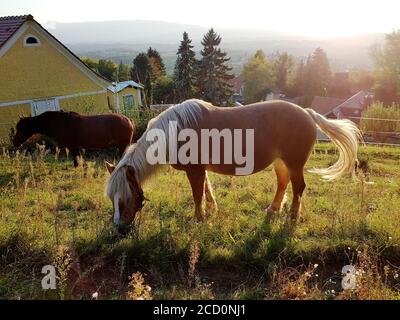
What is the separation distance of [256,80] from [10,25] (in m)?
44.9

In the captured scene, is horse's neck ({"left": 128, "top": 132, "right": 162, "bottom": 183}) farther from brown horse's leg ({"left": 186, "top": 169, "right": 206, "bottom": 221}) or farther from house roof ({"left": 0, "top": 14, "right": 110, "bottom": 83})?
house roof ({"left": 0, "top": 14, "right": 110, "bottom": 83})

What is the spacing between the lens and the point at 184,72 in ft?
114

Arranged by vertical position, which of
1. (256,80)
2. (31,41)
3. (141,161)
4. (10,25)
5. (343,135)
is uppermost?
(10,25)

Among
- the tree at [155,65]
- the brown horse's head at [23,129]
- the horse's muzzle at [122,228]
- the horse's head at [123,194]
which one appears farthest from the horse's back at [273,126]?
the tree at [155,65]

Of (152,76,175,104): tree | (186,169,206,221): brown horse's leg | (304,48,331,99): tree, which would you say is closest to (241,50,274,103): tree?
(304,48,331,99): tree

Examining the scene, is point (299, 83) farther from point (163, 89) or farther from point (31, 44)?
point (31, 44)

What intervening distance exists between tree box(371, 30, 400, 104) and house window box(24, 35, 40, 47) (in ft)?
120

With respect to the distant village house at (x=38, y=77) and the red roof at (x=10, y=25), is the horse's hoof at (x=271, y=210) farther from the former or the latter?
the red roof at (x=10, y=25)

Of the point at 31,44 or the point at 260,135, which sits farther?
the point at 31,44

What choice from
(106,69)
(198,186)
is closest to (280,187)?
(198,186)
